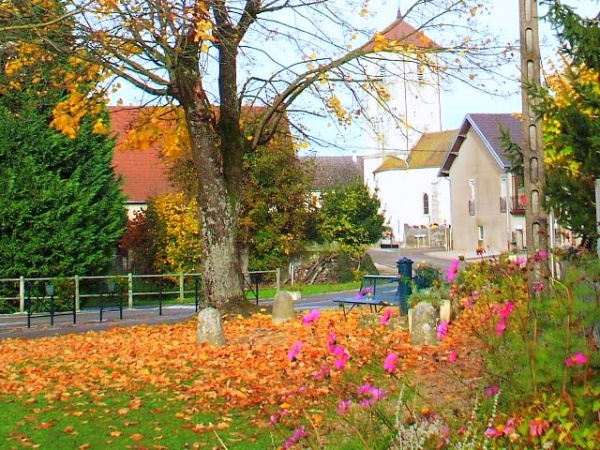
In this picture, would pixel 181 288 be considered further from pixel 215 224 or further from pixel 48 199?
pixel 215 224

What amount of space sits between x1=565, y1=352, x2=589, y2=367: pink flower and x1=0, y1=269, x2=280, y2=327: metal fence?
1986 cm

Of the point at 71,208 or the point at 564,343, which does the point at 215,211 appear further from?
the point at 71,208

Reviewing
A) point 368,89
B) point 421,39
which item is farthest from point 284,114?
point 421,39

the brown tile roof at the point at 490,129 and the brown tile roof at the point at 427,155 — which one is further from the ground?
the brown tile roof at the point at 427,155

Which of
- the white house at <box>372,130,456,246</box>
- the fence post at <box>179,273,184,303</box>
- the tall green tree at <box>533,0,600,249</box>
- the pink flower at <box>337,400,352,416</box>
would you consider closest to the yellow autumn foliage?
the fence post at <box>179,273,184,303</box>

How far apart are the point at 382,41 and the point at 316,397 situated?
8139mm

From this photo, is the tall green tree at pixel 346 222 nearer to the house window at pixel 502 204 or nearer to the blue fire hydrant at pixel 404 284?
the house window at pixel 502 204

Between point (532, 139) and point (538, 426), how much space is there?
240 inches

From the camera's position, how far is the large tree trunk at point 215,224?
16.5 m

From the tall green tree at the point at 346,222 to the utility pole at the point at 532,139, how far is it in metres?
32.2

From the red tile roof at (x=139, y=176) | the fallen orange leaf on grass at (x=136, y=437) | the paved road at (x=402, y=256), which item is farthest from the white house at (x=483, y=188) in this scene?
the fallen orange leaf on grass at (x=136, y=437)

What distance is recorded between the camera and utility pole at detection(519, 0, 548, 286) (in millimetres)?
10266

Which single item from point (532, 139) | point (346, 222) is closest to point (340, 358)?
point (532, 139)

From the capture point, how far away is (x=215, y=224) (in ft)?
54.5
